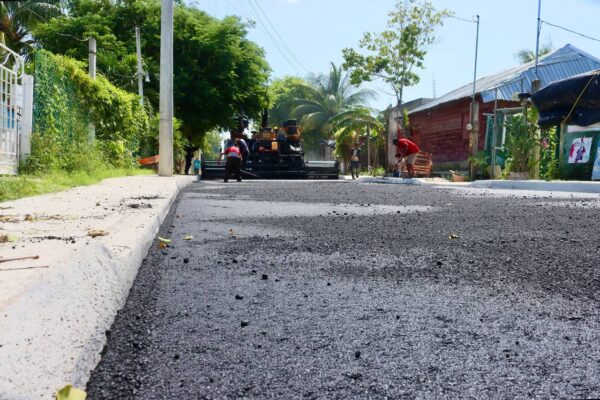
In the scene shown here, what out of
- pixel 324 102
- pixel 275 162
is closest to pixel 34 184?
pixel 275 162

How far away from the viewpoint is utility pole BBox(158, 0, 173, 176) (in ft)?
56.5

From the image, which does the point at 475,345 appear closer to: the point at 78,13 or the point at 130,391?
the point at 130,391

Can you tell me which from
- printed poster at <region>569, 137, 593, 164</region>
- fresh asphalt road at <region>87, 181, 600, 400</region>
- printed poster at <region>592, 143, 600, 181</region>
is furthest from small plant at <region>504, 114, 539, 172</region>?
fresh asphalt road at <region>87, 181, 600, 400</region>

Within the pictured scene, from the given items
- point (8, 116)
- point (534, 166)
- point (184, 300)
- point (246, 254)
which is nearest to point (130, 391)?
point (184, 300)

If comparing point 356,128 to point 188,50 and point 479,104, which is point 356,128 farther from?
point 188,50

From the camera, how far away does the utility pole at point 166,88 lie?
17234mm

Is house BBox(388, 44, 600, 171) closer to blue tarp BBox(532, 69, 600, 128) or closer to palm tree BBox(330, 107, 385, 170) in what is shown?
palm tree BBox(330, 107, 385, 170)

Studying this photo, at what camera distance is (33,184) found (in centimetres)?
762

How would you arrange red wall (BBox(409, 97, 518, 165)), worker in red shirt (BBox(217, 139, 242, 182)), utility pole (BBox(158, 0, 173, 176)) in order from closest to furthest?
utility pole (BBox(158, 0, 173, 176)) < worker in red shirt (BBox(217, 139, 242, 182)) < red wall (BBox(409, 97, 518, 165))

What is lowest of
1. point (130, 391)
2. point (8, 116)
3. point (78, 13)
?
point (130, 391)

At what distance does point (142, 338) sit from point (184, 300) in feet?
2.01

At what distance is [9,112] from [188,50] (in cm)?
2029

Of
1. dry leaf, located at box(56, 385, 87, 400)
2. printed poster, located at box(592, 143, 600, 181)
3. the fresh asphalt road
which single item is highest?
printed poster, located at box(592, 143, 600, 181)

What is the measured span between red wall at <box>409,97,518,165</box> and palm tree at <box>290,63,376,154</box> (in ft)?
76.7
